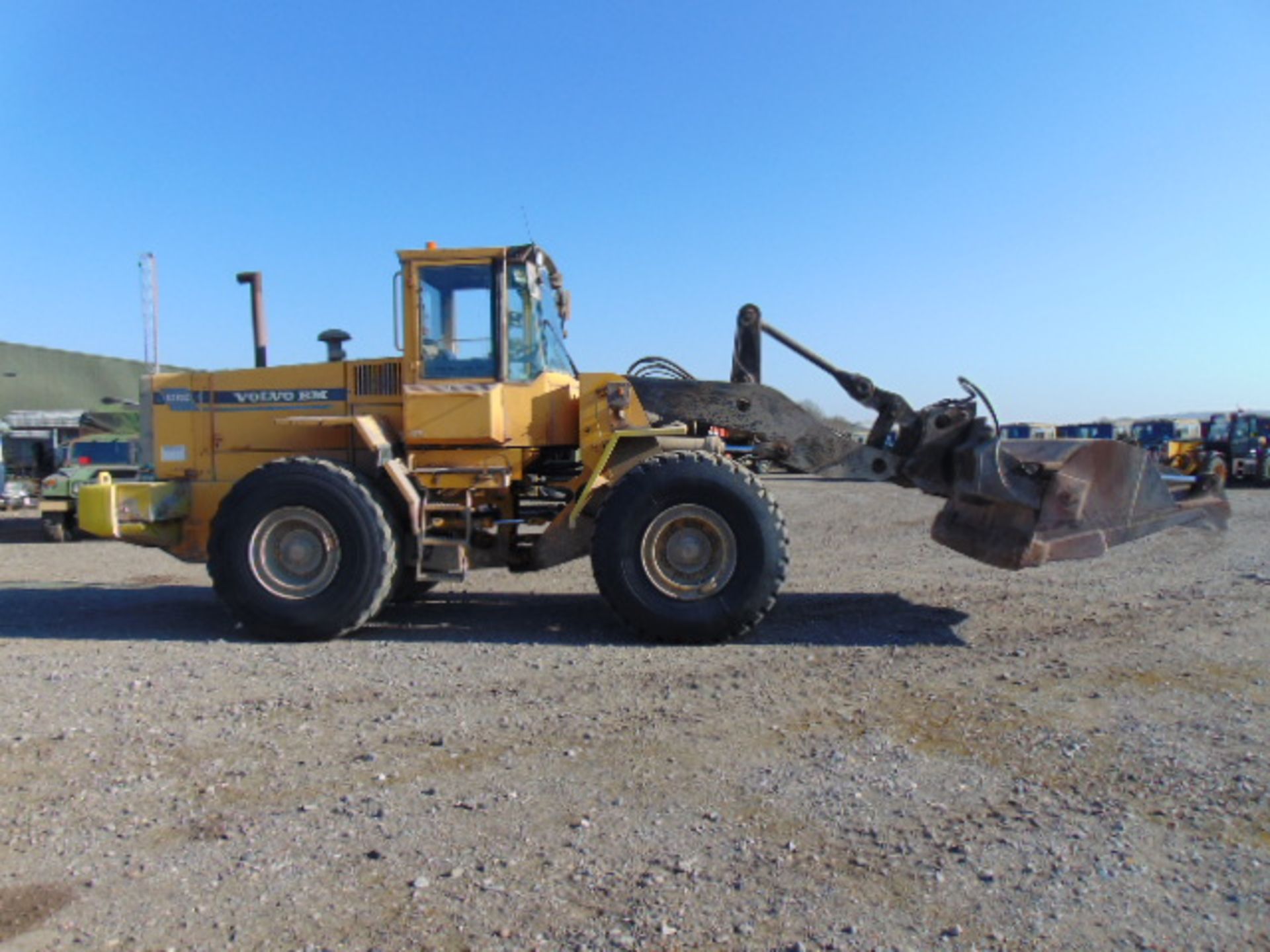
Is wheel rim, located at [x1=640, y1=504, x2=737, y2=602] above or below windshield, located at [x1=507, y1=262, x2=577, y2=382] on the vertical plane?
below

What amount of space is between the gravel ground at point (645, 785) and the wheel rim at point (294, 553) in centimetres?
50

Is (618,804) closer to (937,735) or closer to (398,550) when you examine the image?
(937,735)

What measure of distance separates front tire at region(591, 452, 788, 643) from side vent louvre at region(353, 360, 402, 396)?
2104 millimetres

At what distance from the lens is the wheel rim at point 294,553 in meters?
7.11

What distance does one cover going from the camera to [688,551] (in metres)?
6.96

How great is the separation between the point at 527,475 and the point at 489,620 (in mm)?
1266

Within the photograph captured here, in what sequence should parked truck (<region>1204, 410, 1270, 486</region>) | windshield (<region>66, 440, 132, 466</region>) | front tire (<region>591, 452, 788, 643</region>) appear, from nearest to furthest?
front tire (<region>591, 452, 788, 643</region>) < windshield (<region>66, 440, 132, 466</region>) < parked truck (<region>1204, 410, 1270, 486</region>)

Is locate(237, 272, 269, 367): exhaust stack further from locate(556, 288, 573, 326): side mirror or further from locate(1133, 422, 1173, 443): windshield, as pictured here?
locate(1133, 422, 1173, 443): windshield

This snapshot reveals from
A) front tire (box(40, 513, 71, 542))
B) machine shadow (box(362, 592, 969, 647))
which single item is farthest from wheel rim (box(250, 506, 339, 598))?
front tire (box(40, 513, 71, 542))

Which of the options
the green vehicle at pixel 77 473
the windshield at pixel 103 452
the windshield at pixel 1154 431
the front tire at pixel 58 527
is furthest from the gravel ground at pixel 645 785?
the windshield at pixel 1154 431

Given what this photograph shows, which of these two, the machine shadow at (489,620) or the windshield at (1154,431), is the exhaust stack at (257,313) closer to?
the machine shadow at (489,620)

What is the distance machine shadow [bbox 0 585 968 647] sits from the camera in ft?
23.2

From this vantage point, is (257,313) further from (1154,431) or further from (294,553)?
(1154,431)

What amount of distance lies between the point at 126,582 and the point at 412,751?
7.60 metres
